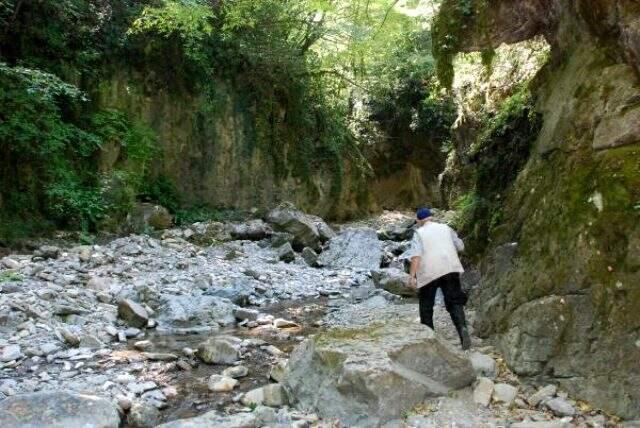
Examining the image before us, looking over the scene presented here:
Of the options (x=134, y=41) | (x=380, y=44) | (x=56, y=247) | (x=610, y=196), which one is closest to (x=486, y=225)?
(x=610, y=196)

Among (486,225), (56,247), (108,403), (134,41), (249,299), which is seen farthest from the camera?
(134,41)

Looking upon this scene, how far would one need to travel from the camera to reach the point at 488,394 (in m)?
4.16

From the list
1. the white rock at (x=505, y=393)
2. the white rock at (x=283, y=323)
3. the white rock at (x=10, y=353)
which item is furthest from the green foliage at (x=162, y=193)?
the white rock at (x=505, y=393)

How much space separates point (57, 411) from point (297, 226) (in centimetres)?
1027

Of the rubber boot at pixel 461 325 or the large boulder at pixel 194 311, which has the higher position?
the rubber boot at pixel 461 325

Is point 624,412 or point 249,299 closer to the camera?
point 624,412

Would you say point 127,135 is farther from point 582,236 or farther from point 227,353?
point 582,236

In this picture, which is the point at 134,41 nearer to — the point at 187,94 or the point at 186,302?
the point at 187,94

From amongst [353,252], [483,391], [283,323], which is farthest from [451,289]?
[353,252]

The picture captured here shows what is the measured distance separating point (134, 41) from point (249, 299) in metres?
8.38

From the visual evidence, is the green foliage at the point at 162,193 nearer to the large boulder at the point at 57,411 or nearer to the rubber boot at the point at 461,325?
the large boulder at the point at 57,411

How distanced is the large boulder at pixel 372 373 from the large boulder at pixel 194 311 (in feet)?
9.30

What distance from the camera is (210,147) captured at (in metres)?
15.6

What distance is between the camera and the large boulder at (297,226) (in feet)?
44.5
